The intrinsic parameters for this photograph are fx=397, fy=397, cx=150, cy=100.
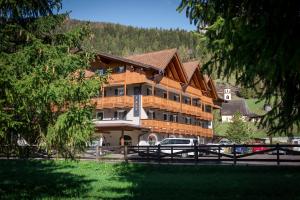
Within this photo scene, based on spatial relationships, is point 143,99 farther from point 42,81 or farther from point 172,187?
point 42,81

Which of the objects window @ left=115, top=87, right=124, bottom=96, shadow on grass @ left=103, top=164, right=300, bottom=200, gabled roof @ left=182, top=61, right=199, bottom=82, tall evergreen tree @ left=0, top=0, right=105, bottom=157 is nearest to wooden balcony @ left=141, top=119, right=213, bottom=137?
window @ left=115, top=87, right=124, bottom=96

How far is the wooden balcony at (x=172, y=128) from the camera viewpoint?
48562 millimetres

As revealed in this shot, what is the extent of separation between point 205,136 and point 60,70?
53333mm

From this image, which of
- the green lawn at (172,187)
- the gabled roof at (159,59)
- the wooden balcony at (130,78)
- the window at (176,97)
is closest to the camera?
the green lawn at (172,187)

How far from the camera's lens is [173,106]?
53656 mm

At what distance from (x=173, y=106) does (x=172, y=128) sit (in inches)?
120

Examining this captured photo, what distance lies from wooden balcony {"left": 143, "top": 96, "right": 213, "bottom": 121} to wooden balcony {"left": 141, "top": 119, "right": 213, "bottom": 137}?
1838 millimetres

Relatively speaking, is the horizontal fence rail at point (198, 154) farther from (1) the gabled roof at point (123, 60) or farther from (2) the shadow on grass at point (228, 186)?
(1) the gabled roof at point (123, 60)

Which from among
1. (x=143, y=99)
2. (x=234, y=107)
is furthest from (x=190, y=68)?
(x=234, y=107)

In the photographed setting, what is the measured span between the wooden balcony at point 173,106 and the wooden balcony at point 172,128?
1.84m

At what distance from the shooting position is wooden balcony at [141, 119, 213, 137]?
48.6 metres

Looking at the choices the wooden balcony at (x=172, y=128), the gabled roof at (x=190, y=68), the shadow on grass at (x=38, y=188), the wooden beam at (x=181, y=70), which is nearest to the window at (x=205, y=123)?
the wooden balcony at (x=172, y=128)

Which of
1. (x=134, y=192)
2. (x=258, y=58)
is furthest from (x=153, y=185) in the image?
(x=258, y=58)

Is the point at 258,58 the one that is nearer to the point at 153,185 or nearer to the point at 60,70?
the point at 60,70
